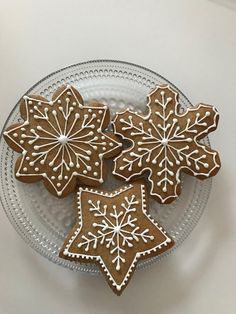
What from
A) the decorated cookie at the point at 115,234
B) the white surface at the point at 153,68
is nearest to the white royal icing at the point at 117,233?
the decorated cookie at the point at 115,234

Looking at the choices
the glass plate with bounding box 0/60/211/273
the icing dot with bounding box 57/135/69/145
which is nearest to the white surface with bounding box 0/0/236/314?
the glass plate with bounding box 0/60/211/273

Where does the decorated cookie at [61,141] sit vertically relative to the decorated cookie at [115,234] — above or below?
above

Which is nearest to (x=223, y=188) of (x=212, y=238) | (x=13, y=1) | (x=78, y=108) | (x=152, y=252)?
(x=212, y=238)

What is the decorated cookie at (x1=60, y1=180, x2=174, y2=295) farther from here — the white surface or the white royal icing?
the white surface

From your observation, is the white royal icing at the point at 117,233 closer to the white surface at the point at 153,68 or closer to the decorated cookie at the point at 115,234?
the decorated cookie at the point at 115,234

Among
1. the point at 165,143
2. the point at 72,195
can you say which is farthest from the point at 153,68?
the point at 72,195

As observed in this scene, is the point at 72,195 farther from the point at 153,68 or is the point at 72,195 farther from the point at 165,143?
the point at 153,68
